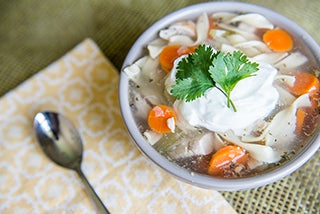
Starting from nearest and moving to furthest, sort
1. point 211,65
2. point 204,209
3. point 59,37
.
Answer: point 211,65, point 204,209, point 59,37

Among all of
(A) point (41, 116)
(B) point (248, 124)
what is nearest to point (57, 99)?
(A) point (41, 116)

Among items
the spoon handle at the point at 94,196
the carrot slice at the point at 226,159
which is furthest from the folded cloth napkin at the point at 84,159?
the carrot slice at the point at 226,159

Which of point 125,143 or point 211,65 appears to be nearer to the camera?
point 211,65

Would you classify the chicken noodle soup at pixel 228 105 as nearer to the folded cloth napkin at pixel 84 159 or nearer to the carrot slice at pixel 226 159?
the carrot slice at pixel 226 159

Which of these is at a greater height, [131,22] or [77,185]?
[131,22]

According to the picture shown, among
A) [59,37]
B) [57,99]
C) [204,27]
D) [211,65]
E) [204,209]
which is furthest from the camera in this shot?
[59,37]

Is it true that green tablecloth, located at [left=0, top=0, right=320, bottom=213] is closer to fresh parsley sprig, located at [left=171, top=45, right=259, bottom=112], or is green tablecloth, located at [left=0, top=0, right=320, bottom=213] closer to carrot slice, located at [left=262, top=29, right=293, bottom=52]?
carrot slice, located at [left=262, top=29, right=293, bottom=52]

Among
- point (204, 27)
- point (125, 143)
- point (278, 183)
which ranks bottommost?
point (278, 183)

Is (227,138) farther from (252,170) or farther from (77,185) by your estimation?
(77,185)
